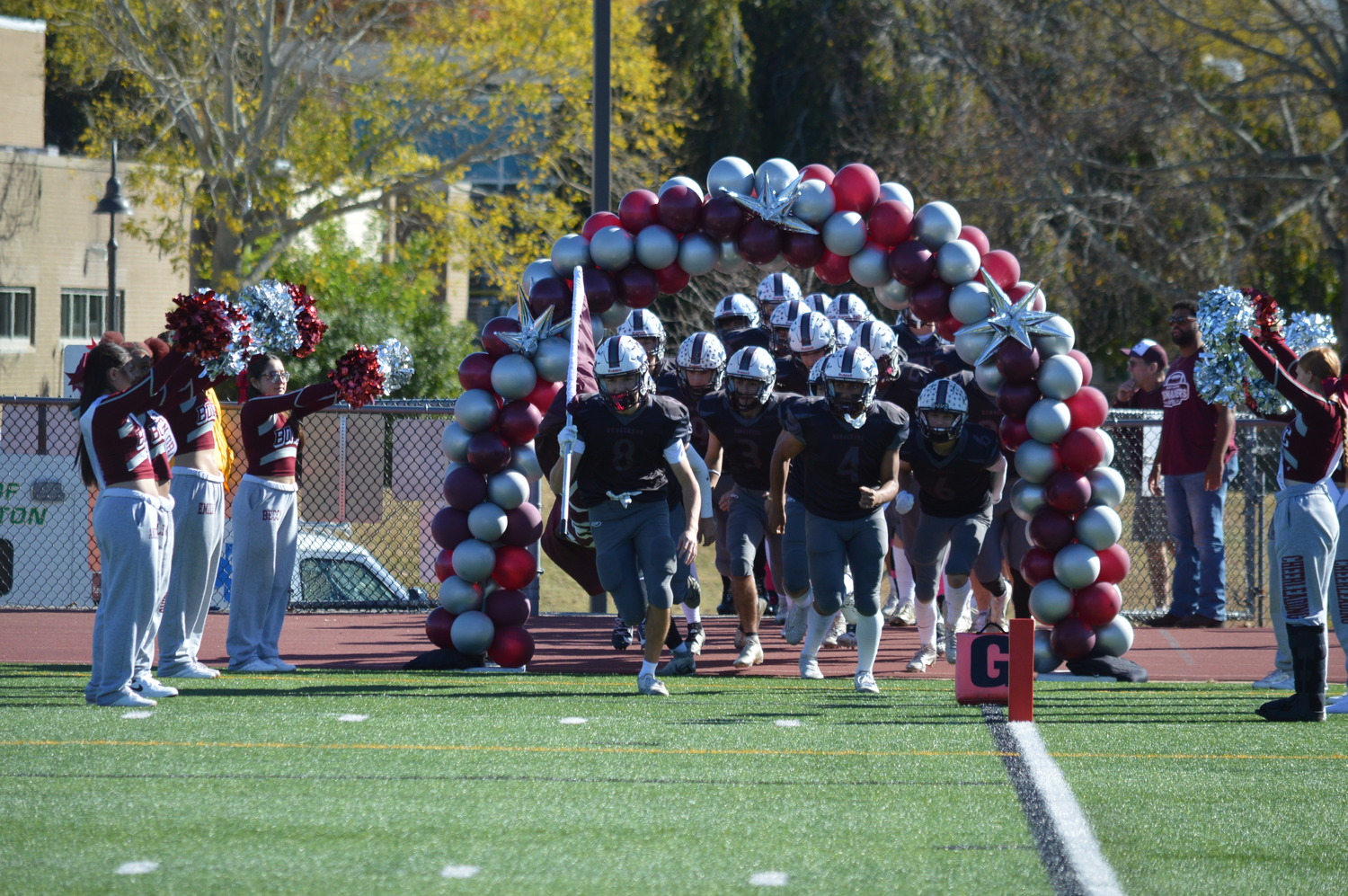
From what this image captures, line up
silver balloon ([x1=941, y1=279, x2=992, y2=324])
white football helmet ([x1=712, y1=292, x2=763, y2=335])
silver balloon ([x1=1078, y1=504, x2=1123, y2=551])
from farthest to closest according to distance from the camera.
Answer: white football helmet ([x1=712, y1=292, x2=763, y2=335]) → silver balloon ([x1=941, y1=279, x2=992, y2=324]) → silver balloon ([x1=1078, y1=504, x2=1123, y2=551])

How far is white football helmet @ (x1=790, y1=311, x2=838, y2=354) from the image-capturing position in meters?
9.62

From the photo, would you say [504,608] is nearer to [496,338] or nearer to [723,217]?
[496,338]

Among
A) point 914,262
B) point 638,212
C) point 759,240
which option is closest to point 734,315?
point 759,240

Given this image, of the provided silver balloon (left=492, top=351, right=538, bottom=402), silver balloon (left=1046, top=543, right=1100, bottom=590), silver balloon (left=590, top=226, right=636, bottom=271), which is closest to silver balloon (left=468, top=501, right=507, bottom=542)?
silver balloon (left=492, top=351, right=538, bottom=402)

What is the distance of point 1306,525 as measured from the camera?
7.43m

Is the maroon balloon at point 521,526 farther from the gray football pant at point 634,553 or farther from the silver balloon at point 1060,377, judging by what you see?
the silver balloon at point 1060,377

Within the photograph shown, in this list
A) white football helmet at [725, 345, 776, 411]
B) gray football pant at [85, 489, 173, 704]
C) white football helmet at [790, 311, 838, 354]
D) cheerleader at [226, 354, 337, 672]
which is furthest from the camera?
white football helmet at [790, 311, 838, 354]

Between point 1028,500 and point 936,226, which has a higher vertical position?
point 936,226

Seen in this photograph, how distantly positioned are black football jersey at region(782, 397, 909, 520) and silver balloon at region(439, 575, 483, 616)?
84.2 inches

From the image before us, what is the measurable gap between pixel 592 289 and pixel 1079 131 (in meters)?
16.1

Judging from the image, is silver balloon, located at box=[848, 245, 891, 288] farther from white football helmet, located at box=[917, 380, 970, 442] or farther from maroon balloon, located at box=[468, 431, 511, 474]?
maroon balloon, located at box=[468, 431, 511, 474]

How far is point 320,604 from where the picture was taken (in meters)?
12.5

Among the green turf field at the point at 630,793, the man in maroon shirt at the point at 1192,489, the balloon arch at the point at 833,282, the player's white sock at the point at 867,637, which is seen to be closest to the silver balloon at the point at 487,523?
the balloon arch at the point at 833,282

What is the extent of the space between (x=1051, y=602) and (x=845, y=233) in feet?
8.46
